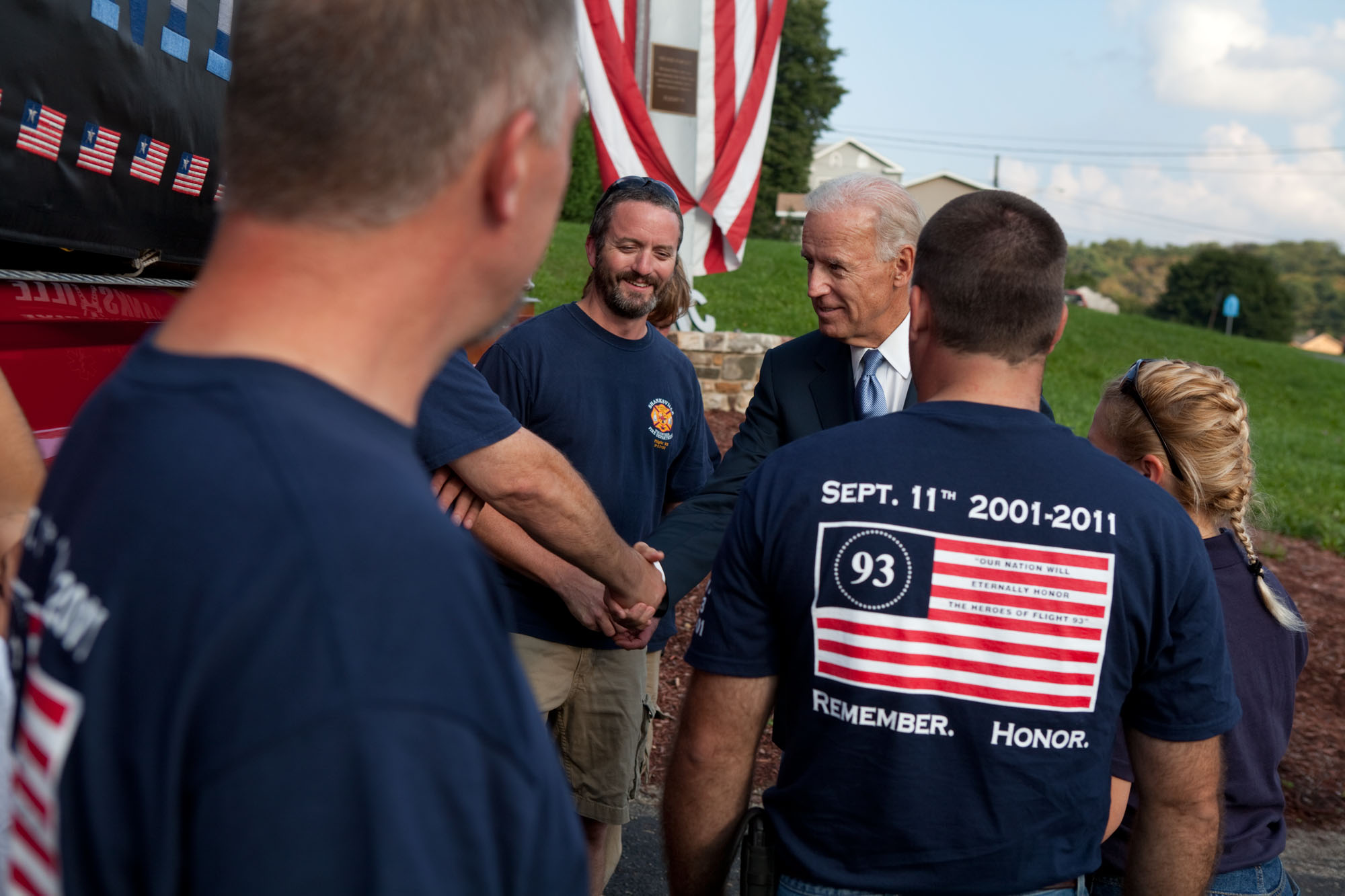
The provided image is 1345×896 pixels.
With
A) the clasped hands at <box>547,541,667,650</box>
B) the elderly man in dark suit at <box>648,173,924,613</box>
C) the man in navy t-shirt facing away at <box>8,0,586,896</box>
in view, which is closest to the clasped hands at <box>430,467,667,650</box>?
the clasped hands at <box>547,541,667,650</box>

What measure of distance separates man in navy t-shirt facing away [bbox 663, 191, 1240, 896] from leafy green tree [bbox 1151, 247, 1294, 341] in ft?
270

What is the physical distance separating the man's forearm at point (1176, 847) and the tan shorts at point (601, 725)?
6.45 ft

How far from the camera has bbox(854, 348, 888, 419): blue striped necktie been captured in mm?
3443

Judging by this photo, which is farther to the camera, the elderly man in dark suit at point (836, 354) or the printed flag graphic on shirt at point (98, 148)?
the elderly man in dark suit at point (836, 354)

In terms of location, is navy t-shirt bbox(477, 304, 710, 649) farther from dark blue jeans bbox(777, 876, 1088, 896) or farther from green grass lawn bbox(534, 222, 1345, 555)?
green grass lawn bbox(534, 222, 1345, 555)

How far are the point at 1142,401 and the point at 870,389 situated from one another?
3.15 ft

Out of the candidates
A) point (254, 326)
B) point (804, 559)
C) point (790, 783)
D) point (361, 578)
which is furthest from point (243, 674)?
point (790, 783)

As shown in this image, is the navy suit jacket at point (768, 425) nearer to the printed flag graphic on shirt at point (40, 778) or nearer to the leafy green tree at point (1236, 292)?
the printed flag graphic on shirt at point (40, 778)

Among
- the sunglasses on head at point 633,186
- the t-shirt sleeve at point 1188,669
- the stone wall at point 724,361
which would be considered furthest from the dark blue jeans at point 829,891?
the stone wall at point 724,361

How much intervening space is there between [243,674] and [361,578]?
0.10 m

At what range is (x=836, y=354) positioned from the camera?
11.6 feet

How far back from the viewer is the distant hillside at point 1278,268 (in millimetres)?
125812

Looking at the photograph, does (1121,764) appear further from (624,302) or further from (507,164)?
(624,302)

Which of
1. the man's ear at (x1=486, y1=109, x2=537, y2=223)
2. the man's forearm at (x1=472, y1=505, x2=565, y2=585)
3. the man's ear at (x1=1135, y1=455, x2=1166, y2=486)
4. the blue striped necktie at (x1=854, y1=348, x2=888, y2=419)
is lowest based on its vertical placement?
the man's forearm at (x1=472, y1=505, x2=565, y2=585)
